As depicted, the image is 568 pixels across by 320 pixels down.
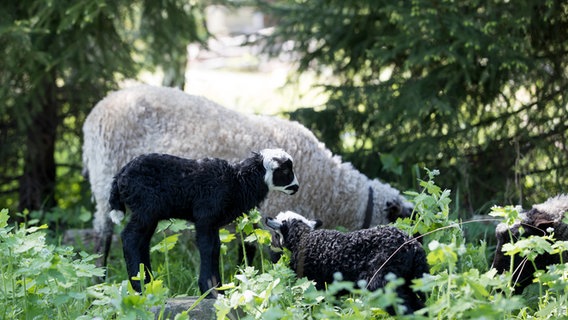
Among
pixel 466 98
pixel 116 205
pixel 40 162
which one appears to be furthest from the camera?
pixel 40 162

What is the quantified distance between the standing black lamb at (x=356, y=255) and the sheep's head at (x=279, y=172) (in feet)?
0.82

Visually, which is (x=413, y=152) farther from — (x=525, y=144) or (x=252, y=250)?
(x=252, y=250)

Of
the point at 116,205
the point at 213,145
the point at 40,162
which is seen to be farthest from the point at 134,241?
the point at 40,162

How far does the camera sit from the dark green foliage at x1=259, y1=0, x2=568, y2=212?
547 centimetres

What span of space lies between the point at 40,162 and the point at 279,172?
3.90 m

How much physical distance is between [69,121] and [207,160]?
3.70 metres

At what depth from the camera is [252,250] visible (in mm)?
5020

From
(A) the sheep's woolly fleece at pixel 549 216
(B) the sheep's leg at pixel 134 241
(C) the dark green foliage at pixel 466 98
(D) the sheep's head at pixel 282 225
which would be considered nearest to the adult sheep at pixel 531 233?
(A) the sheep's woolly fleece at pixel 549 216

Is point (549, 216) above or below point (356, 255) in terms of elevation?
above

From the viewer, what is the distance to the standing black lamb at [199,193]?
152 inches

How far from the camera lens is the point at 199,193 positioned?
153 inches

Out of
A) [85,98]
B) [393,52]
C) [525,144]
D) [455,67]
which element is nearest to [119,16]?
[85,98]

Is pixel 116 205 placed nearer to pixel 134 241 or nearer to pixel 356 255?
pixel 134 241

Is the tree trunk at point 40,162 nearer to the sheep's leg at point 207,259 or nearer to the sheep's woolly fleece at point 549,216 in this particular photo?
the sheep's leg at point 207,259
